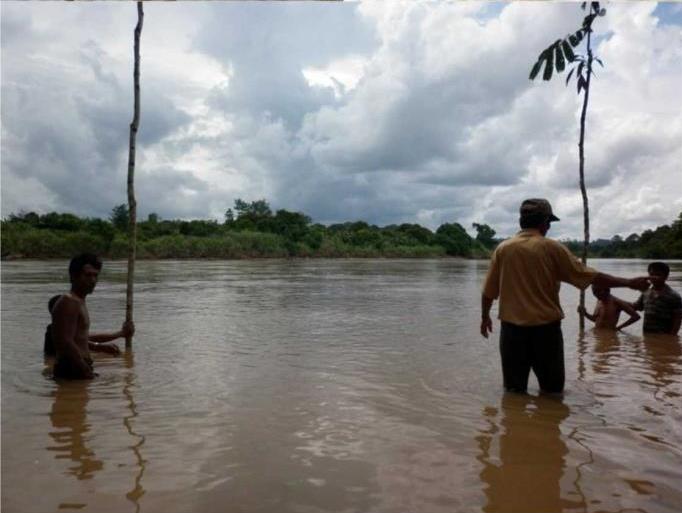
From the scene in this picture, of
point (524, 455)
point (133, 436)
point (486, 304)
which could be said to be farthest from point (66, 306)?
point (524, 455)

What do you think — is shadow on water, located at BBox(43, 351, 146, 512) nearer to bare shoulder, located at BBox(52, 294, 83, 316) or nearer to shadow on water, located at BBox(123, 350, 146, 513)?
shadow on water, located at BBox(123, 350, 146, 513)

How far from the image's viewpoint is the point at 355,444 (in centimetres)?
461

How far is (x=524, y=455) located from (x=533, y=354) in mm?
1488

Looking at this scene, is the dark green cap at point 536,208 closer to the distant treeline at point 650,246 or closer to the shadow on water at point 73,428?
the shadow on water at point 73,428

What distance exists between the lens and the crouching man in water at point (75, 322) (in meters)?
6.22

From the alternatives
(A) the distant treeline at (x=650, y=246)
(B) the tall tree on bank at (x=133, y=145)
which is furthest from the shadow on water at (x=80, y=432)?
(A) the distant treeline at (x=650, y=246)

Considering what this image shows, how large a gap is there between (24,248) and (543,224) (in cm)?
6078

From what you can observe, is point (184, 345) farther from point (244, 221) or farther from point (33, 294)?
point (244, 221)

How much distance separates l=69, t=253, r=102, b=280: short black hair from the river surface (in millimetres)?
1254

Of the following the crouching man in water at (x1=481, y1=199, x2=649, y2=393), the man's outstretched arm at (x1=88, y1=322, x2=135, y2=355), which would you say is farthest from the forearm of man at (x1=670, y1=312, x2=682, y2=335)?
the man's outstretched arm at (x1=88, y1=322, x2=135, y2=355)

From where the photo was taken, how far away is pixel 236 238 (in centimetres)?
7244

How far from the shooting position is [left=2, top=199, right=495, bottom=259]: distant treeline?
59.2 m

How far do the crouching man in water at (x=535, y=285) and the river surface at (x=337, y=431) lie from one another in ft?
1.52

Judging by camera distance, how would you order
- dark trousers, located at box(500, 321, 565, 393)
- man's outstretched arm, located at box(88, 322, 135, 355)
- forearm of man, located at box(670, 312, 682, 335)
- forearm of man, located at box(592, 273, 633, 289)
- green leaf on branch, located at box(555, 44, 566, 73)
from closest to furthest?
forearm of man, located at box(592, 273, 633, 289)
dark trousers, located at box(500, 321, 565, 393)
man's outstretched arm, located at box(88, 322, 135, 355)
forearm of man, located at box(670, 312, 682, 335)
green leaf on branch, located at box(555, 44, 566, 73)
